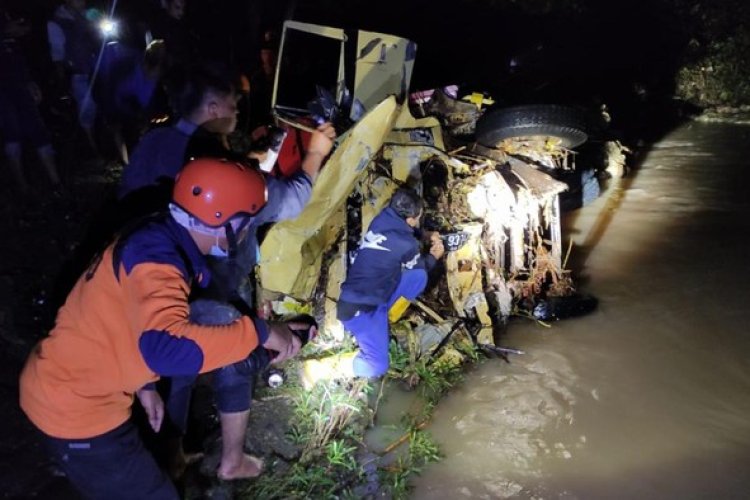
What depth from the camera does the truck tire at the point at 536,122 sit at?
486 cm

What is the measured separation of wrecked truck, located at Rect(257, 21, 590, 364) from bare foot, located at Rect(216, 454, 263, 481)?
119 centimetres

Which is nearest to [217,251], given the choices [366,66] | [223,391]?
[223,391]

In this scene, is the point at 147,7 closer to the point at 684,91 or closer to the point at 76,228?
the point at 76,228

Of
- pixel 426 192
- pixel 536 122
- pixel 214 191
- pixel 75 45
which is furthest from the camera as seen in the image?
pixel 75 45

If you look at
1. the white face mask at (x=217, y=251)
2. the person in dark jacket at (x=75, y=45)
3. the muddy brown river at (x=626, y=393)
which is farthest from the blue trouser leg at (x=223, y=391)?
the person in dark jacket at (x=75, y=45)

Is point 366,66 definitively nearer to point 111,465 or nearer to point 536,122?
point 536,122

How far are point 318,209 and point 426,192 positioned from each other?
1.35 m

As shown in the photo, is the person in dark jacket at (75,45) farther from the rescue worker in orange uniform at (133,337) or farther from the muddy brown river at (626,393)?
the muddy brown river at (626,393)

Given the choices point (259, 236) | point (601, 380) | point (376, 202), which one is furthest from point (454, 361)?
point (259, 236)

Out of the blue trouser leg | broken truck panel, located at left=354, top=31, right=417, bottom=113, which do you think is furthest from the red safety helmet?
broken truck panel, located at left=354, top=31, right=417, bottom=113

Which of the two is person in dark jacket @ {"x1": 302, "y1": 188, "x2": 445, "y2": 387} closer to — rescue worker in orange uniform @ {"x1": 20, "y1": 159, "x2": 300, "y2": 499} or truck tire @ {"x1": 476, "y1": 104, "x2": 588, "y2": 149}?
truck tire @ {"x1": 476, "y1": 104, "x2": 588, "y2": 149}

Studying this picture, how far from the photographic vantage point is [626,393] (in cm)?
418

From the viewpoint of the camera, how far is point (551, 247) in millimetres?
5363

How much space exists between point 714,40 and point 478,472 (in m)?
16.1
